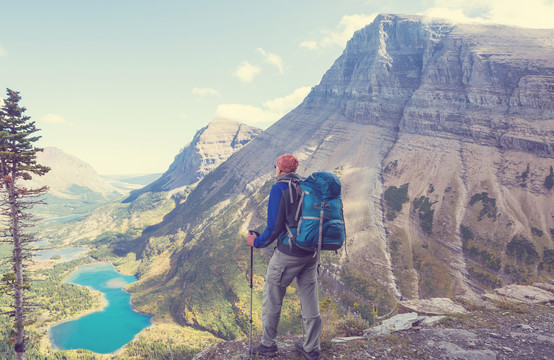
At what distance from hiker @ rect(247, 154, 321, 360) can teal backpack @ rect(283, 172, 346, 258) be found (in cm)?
24

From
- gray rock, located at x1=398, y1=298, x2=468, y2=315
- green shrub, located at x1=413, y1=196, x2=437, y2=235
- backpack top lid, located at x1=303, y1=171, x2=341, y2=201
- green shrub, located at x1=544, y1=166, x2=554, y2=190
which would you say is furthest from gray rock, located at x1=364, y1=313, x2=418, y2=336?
green shrub, located at x1=544, y1=166, x2=554, y2=190

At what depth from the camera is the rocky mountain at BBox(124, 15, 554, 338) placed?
84000 millimetres

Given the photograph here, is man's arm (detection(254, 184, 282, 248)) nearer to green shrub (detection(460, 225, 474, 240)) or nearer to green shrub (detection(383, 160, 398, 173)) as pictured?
green shrub (detection(460, 225, 474, 240))

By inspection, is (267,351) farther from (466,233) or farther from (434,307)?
(466,233)

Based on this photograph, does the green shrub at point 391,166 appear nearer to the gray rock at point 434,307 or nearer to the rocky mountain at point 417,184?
the rocky mountain at point 417,184

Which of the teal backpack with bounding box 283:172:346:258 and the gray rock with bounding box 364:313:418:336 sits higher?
the teal backpack with bounding box 283:172:346:258

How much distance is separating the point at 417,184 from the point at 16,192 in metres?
124

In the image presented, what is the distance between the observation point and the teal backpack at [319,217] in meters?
6.58

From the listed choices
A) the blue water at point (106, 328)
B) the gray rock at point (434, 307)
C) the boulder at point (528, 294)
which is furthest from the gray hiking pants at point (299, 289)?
the blue water at point (106, 328)

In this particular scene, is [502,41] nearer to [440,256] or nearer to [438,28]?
[438,28]

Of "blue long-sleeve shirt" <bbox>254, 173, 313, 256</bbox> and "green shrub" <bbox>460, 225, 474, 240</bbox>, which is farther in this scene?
"green shrub" <bbox>460, 225, 474, 240</bbox>

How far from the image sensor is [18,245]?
17234 mm

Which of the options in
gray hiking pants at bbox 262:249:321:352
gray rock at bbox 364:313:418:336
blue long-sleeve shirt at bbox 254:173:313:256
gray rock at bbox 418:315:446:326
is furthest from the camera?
gray rock at bbox 418:315:446:326

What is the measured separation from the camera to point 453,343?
358 inches
